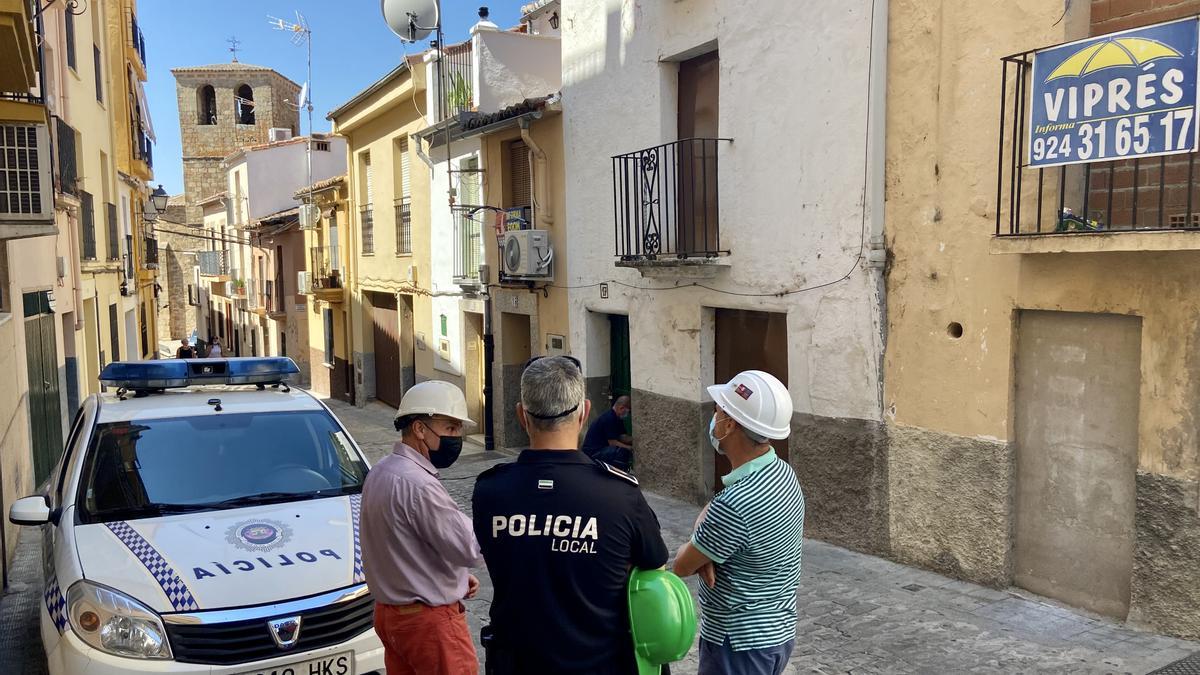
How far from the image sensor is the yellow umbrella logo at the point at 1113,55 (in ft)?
16.4

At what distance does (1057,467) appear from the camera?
234 inches

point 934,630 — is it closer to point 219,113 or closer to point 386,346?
point 386,346

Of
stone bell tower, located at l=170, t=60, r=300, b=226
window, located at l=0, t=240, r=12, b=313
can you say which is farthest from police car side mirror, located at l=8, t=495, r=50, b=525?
stone bell tower, located at l=170, t=60, r=300, b=226

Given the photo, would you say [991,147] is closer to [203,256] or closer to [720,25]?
[720,25]

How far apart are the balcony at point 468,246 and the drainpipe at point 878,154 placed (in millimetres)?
8059

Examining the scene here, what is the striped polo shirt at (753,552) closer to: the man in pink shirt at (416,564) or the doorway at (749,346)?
the man in pink shirt at (416,564)

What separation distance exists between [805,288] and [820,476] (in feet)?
5.40

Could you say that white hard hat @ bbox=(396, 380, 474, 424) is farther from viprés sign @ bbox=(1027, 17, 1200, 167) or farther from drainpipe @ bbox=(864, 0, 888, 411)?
drainpipe @ bbox=(864, 0, 888, 411)

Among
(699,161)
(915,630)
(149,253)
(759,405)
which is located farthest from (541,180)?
(149,253)

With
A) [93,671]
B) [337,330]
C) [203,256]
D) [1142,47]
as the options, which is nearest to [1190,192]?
[1142,47]

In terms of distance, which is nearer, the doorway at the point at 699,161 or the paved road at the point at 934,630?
the paved road at the point at 934,630

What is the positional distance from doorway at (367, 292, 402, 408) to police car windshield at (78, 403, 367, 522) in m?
13.3

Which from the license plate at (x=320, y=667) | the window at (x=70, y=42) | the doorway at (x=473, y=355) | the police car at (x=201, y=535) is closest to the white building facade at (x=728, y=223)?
the doorway at (x=473, y=355)

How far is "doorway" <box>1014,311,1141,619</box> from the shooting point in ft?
18.3
